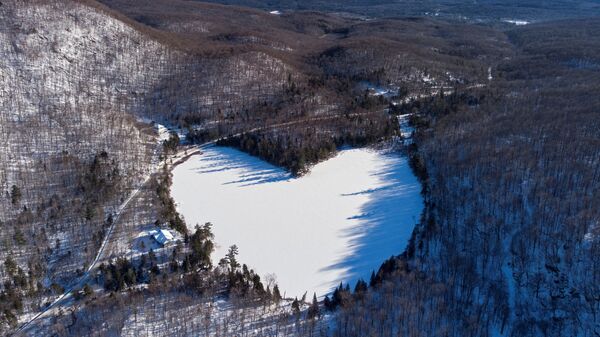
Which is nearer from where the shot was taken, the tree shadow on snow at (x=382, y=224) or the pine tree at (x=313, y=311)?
the pine tree at (x=313, y=311)

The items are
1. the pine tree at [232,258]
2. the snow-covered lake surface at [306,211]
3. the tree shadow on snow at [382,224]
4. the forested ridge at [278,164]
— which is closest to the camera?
the forested ridge at [278,164]

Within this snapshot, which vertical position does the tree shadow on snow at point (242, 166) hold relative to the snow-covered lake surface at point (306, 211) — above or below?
above

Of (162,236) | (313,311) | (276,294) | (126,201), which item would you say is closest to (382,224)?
(276,294)

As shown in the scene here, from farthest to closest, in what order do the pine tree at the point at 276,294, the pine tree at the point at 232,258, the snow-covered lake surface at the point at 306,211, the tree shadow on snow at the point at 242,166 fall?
the tree shadow on snow at the point at 242,166 < the snow-covered lake surface at the point at 306,211 < the pine tree at the point at 232,258 < the pine tree at the point at 276,294

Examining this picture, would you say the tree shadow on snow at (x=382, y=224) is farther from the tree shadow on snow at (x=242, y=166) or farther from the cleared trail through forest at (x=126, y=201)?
the cleared trail through forest at (x=126, y=201)

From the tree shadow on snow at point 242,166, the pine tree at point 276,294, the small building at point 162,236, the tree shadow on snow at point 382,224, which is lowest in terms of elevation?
the pine tree at point 276,294

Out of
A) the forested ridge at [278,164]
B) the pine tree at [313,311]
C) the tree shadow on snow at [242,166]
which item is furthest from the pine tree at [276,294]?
the tree shadow on snow at [242,166]

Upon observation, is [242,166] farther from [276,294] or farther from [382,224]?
[276,294]

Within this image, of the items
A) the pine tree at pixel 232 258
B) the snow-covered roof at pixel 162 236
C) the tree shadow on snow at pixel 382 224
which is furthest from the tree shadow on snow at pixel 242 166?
the pine tree at pixel 232 258

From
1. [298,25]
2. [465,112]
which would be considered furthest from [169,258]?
[298,25]
